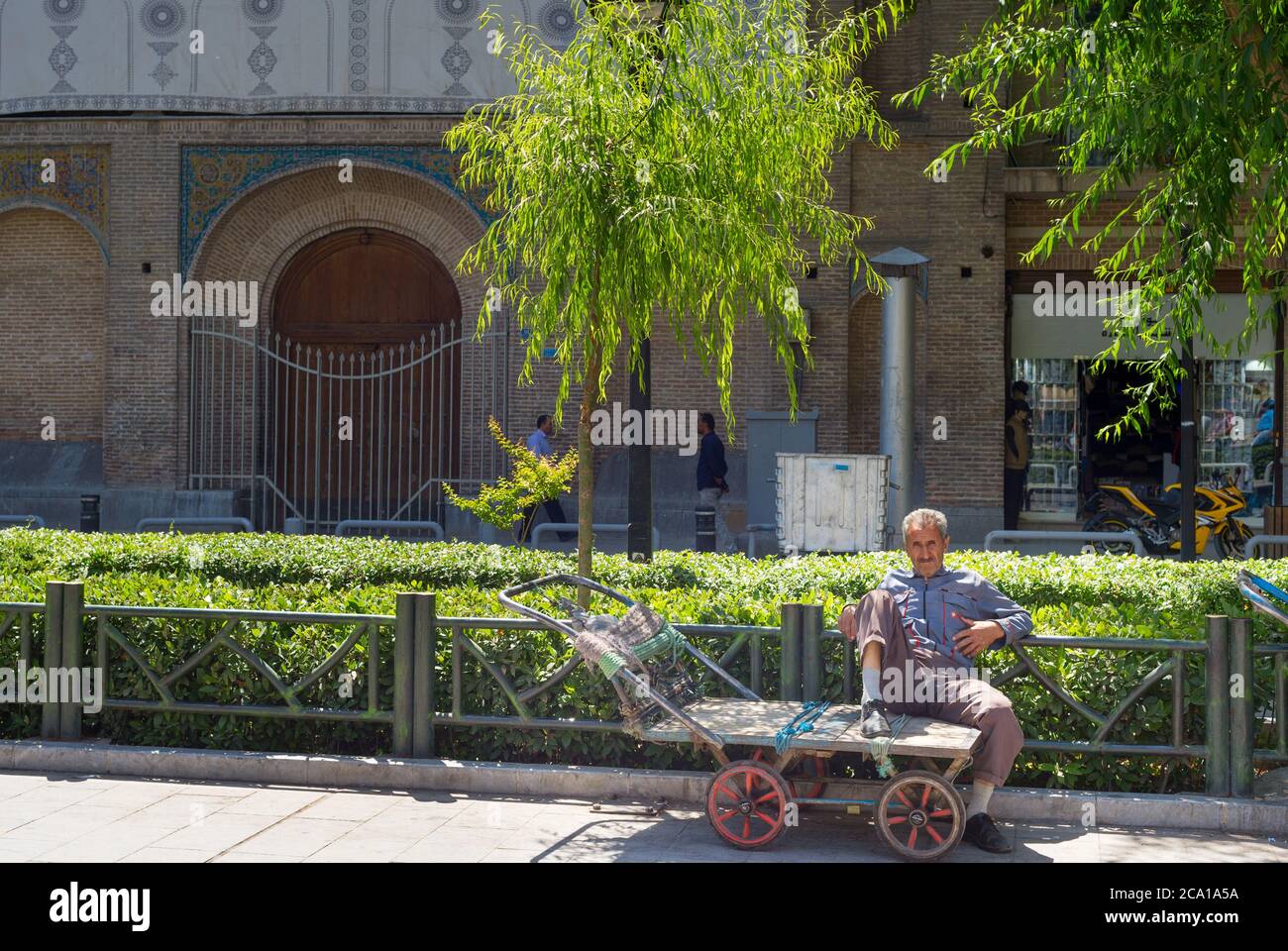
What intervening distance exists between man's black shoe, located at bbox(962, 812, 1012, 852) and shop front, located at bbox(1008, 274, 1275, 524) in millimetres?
15677

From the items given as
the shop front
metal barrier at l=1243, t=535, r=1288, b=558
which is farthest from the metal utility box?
the shop front

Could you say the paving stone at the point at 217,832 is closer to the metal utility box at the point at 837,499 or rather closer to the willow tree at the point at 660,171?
the willow tree at the point at 660,171

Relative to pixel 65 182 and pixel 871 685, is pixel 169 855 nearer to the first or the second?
pixel 871 685

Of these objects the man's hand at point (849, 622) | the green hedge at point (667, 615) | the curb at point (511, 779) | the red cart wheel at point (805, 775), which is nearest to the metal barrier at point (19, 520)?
the green hedge at point (667, 615)

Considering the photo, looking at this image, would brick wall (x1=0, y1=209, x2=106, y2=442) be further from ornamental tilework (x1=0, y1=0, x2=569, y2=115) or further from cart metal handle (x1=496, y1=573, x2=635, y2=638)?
cart metal handle (x1=496, y1=573, x2=635, y2=638)

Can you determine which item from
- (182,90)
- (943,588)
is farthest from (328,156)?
(943,588)

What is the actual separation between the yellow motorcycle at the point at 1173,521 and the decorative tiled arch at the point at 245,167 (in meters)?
9.28

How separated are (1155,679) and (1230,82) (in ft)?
11.9

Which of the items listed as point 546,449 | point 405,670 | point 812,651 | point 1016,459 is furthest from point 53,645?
point 1016,459

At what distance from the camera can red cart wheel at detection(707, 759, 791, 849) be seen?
19.7ft

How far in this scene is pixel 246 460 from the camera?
2080cm

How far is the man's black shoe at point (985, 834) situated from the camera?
5.93m
